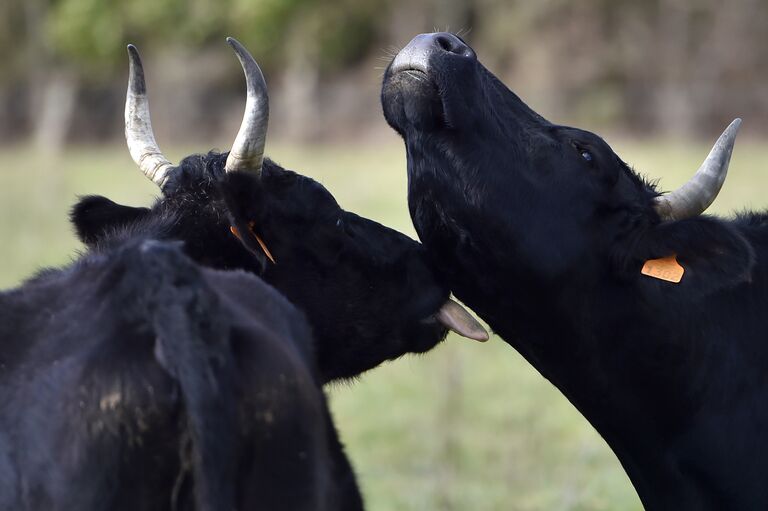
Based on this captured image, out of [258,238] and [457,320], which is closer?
[258,238]

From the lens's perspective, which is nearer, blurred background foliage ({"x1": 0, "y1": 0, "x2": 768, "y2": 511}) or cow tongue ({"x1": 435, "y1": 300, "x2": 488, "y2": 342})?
cow tongue ({"x1": 435, "y1": 300, "x2": 488, "y2": 342})

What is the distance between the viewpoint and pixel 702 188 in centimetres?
501

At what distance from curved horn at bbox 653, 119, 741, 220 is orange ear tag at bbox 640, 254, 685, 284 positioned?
0.21m

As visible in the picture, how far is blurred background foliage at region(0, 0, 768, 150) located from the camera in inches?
1688

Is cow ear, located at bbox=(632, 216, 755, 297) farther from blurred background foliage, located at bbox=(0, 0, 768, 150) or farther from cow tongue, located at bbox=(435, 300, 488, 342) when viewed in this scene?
Result: blurred background foliage, located at bbox=(0, 0, 768, 150)

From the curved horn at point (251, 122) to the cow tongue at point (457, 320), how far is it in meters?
1.02

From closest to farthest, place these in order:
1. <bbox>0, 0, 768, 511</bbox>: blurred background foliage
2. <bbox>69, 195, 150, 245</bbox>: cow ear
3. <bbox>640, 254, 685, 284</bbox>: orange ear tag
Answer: <bbox>640, 254, 685, 284</bbox>: orange ear tag, <bbox>69, 195, 150, 245</bbox>: cow ear, <bbox>0, 0, 768, 511</bbox>: blurred background foliage

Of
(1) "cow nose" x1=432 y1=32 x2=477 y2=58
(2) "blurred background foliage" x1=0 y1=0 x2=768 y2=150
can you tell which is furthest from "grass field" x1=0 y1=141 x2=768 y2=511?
(2) "blurred background foliage" x1=0 y1=0 x2=768 y2=150

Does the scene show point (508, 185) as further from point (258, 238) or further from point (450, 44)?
point (258, 238)

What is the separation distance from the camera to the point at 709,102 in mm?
41250

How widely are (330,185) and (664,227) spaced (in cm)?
1967

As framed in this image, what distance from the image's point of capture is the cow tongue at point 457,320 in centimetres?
537

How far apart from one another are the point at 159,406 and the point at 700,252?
2457 mm

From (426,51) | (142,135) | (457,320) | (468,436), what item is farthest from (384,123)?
(426,51)
